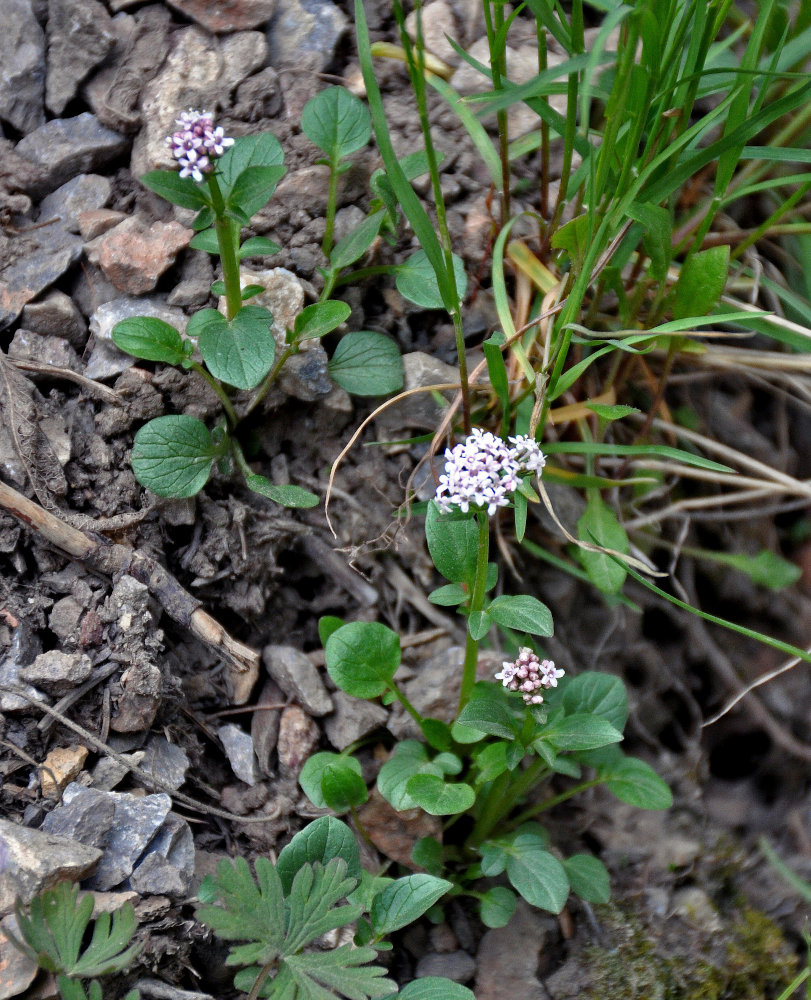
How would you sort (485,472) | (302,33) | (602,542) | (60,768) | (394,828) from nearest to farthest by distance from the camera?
(485,472) → (60,768) → (394,828) → (602,542) → (302,33)

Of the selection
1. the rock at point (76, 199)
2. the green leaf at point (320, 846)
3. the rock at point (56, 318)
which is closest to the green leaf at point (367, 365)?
the rock at point (56, 318)

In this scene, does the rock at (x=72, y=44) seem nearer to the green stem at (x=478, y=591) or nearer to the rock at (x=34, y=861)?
the green stem at (x=478, y=591)

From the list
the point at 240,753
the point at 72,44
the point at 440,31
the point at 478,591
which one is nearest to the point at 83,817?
the point at 240,753

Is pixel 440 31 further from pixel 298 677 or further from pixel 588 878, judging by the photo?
pixel 588 878

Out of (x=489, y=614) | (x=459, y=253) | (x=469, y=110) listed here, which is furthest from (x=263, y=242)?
(x=489, y=614)

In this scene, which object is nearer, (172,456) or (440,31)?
(172,456)

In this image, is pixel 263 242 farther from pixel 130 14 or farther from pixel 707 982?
pixel 707 982
